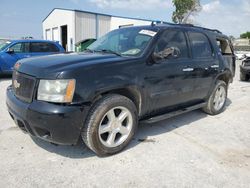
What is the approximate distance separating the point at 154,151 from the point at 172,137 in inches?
26.6

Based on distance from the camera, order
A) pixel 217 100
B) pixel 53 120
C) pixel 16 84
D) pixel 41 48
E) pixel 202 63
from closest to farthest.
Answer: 1. pixel 53 120
2. pixel 16 84
3. pixel 202 63
4. pixel 217 100
5. pixel 41 48

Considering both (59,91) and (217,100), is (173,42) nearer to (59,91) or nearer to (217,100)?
(217,100)

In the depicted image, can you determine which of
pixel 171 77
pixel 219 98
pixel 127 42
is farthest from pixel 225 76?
pixel 127 42

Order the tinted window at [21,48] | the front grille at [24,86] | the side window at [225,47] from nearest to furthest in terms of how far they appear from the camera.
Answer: the front grille at [24,86], the side window at [225,47], the tinted window at [21,48]

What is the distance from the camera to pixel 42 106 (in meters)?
3.01

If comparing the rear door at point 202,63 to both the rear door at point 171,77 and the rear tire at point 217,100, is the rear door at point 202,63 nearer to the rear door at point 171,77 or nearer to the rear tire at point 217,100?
the rear door at point 171,77

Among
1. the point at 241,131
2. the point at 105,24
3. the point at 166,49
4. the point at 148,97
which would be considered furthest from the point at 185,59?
the point at 105,24

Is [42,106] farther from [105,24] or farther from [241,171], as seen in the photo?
[105,24]

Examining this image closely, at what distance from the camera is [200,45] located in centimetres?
502

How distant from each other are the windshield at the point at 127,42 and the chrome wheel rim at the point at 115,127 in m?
0.93

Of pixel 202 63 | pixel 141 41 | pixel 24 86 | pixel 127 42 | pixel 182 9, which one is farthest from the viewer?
pixel 182 9

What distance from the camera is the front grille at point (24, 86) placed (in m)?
3.17

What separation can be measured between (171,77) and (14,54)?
811 cm

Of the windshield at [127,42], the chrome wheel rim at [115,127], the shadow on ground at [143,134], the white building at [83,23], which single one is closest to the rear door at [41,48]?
the windshield at [127,42]
